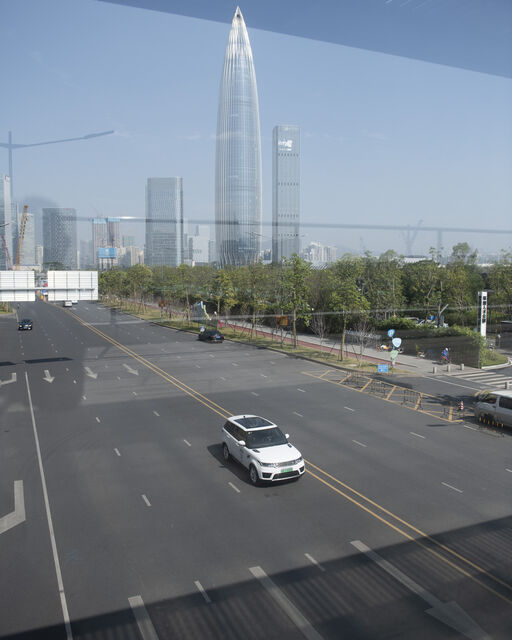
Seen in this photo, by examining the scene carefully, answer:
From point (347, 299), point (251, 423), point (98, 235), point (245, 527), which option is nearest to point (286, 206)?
point (347, 299)

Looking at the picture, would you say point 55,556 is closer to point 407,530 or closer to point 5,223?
point 407,530

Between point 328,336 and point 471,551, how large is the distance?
69.2 ft

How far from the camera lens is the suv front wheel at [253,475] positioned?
7703mm

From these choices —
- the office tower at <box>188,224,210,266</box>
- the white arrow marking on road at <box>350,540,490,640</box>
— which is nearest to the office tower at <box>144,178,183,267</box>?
the office tower at <box>188,224,210,266</box>

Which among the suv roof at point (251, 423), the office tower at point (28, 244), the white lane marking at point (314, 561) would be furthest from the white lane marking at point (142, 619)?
the office tower at point (28, 244)

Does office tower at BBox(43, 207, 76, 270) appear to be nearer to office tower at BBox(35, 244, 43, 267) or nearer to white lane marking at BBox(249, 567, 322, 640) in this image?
office tower at BBox(35, 244, 43, 267)

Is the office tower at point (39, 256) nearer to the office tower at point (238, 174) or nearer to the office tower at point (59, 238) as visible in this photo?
the office tower at point (59, 238)

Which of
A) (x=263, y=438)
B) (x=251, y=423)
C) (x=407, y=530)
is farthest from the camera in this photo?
(x=251, y=423)

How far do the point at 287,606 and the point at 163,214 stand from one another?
1034cm

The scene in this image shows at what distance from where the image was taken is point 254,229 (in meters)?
20.9

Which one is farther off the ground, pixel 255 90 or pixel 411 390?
pixel 255 90

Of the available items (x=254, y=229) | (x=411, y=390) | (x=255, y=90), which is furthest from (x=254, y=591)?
(x=255, y=90)

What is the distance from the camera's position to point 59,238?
1360cm

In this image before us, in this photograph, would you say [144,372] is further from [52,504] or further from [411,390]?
[52,504]
